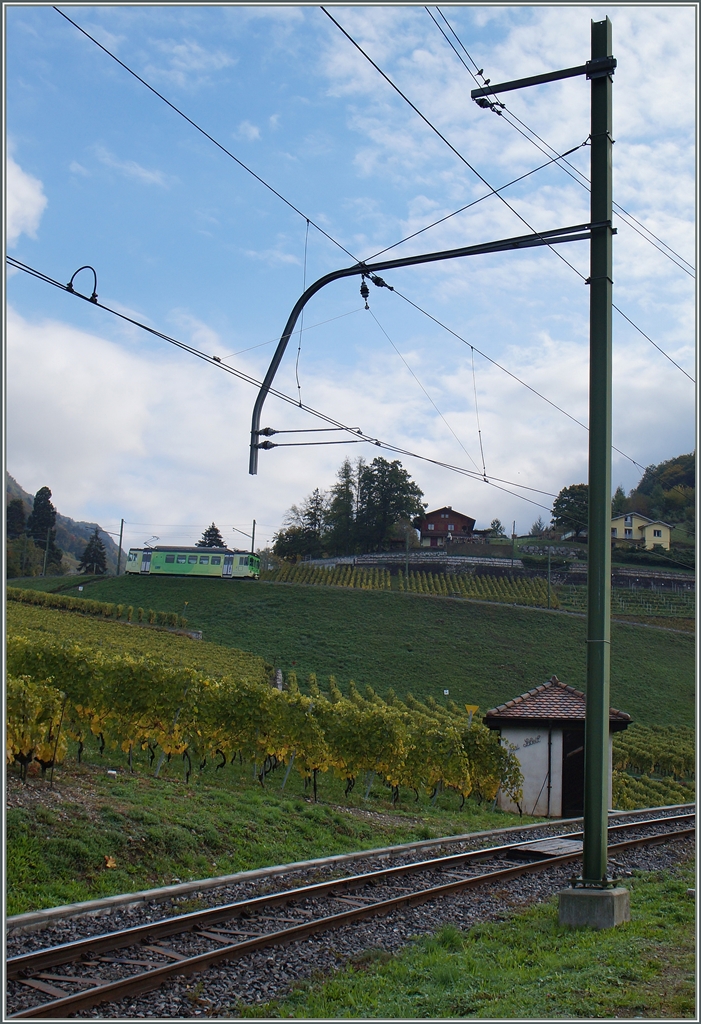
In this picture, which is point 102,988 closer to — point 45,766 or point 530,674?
point 45,766

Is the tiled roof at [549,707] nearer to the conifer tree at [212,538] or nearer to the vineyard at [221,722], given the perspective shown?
the vineyard at [221,722]

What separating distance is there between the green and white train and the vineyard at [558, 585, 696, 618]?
95.0 ft

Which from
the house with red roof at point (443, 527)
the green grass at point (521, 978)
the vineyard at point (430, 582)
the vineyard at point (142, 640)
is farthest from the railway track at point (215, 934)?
the house with red roof at point (443, 527)

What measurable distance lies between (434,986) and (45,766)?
27.2 ft

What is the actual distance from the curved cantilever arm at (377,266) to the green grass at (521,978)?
570cm

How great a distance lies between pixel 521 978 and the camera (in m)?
6.52

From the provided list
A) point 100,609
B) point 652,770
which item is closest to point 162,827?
point 652,770

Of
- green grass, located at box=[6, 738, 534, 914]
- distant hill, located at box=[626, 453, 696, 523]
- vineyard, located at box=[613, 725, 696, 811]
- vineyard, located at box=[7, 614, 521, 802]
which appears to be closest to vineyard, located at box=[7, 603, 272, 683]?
vineyard, located at box=[613, 725, 696, 811]

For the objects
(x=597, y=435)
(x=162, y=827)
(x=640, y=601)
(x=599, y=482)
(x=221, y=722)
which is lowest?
(x=640, y=601)

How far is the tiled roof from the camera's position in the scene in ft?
72.7

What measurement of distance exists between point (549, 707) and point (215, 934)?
15.9 metres

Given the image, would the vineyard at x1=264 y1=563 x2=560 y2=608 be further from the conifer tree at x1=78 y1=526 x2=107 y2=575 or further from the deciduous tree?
the conifer tree at x1=78 y1=526 x2=107 y2=575

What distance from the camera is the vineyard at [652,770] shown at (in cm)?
2670

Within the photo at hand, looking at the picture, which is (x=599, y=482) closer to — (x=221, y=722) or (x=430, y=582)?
(x=221, y=722)
